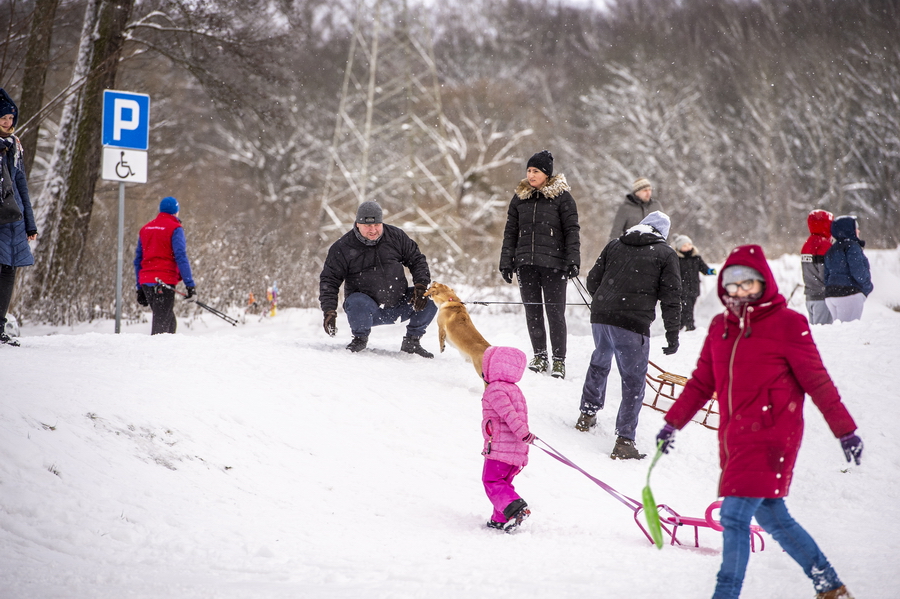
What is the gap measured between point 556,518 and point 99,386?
9.14ft

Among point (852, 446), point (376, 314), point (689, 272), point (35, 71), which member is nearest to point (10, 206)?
point (376, 314)

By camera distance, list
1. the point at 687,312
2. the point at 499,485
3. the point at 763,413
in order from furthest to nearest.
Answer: the point at 687,312
the point at 499,485
the point at 763,413

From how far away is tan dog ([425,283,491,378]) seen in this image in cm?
588

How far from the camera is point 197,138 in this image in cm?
3117

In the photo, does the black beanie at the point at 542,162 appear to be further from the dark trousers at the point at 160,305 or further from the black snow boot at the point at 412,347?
the dark trousers at the point at 160,305

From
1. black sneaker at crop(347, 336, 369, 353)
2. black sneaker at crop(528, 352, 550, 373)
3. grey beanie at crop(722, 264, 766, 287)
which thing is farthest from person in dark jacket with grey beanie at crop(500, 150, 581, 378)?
grey beanie at crop(722, 264, 766, 287)

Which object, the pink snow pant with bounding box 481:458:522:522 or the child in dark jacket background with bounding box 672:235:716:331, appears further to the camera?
the child in dark jacket background with bounding box 672:235:716:331

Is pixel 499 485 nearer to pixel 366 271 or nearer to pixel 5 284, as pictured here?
pixel 366 271

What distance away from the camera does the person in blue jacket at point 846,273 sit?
7746 millimetres

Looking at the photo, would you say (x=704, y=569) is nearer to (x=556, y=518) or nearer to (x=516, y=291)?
(x=556, y=518)

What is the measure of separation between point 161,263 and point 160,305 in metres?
0.41

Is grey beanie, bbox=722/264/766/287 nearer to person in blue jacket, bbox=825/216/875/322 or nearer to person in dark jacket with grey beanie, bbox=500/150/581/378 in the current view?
person in dark jacket with grey beanie, bbox=500/150/581/378

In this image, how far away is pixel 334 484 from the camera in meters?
4.07

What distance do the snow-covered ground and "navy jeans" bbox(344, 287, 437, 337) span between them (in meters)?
0.31
